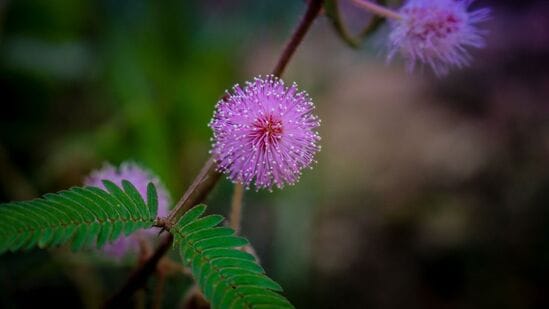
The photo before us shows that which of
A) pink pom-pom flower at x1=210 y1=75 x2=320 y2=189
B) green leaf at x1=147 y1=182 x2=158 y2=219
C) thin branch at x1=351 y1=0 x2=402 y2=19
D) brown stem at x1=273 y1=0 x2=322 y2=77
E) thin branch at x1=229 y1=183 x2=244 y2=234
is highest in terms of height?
thin branch at x1=351 y1=0 x2=402 y2=19

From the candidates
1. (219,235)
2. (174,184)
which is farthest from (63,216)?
(174,184)

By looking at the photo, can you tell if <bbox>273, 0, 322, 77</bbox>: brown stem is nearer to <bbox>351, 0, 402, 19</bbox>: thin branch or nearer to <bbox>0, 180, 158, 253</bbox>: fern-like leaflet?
<bbox>351, 0, 402, 19</bbox>: thin branch

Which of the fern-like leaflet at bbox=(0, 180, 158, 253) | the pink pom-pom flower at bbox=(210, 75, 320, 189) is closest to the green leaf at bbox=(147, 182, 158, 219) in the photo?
the fern-like leaflet at bbox=(0, 180, 158, 253)

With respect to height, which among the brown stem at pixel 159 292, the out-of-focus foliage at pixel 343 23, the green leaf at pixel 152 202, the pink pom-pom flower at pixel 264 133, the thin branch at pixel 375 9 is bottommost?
the brown stem at pixel 159 292

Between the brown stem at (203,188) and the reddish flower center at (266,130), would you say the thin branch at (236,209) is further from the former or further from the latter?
the reddish flower center at (266,130)

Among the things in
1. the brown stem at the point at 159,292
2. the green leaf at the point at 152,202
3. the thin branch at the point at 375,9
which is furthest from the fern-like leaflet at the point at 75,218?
the thin branch at the point at 375,9

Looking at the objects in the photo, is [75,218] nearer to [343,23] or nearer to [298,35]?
[298,35]
